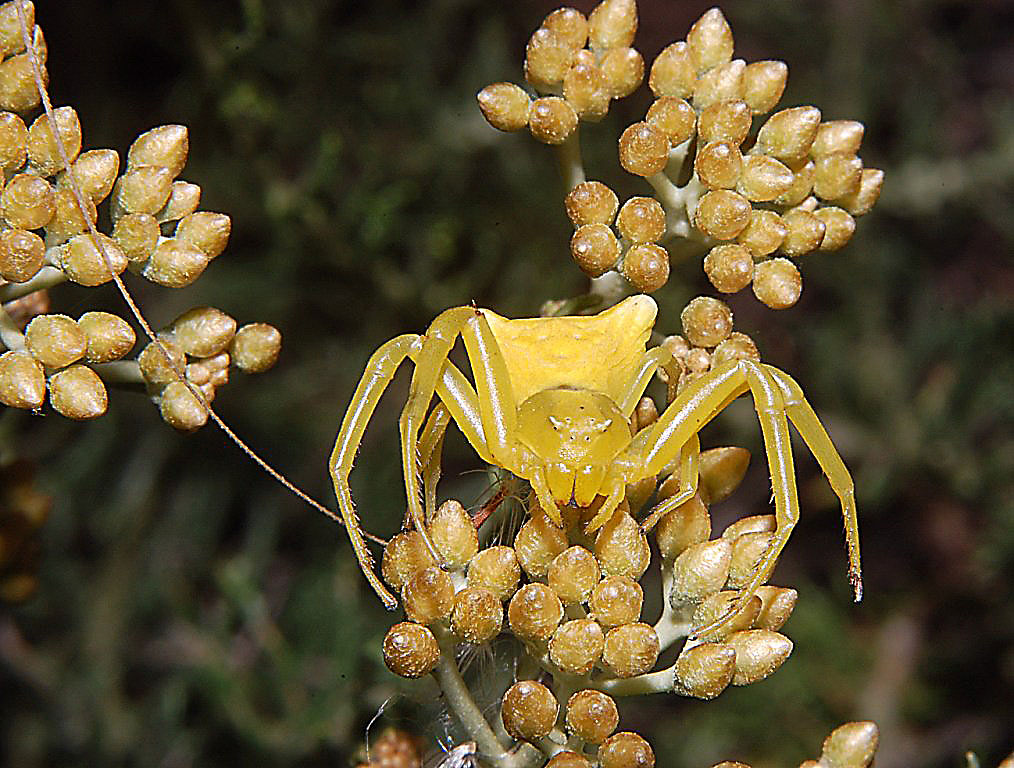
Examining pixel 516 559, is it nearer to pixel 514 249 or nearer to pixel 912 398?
pixel 514 249

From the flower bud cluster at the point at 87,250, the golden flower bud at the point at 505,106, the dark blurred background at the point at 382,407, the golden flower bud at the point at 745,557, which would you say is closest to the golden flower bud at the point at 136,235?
the flower bud cluster at the point at 87,250

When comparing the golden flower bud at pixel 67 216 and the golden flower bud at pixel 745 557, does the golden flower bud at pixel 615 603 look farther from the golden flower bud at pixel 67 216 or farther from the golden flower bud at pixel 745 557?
the golden flower bud at pixel 67 216

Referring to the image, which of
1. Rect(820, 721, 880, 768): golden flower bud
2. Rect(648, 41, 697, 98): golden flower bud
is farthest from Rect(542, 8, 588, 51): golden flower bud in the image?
Rect(820, 721, 880, 768): golden flower bud

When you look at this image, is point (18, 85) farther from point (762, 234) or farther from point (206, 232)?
point (762, 234)

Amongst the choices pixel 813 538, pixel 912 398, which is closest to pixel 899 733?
pixel 813 538

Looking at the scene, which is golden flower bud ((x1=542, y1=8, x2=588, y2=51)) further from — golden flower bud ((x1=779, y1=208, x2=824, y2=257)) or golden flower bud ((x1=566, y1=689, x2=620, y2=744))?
golden flower bud ((x1=566, y1=689, x2=620, y2=744))

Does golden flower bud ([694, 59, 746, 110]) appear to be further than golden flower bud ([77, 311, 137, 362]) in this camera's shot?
Yes
